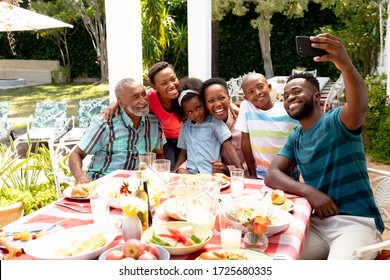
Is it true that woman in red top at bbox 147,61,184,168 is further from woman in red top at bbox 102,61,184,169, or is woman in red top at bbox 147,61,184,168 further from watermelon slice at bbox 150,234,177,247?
watermelon slice at bbox 150,234,177,247

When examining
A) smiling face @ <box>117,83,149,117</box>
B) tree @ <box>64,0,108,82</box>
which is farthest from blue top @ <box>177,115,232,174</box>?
tree @ <box>64,0,108,82</box>

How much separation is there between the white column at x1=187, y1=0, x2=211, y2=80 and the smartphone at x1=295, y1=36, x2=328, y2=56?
284 centimetres

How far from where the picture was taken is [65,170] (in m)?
4.30

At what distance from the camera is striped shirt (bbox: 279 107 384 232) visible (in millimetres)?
2320

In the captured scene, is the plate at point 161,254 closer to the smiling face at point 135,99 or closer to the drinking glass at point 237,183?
the drinking glass at point 237,183

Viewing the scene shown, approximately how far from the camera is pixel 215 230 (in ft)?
6.32

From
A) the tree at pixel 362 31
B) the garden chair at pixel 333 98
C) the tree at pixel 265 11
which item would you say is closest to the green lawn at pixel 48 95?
the tree at pixel 265 11

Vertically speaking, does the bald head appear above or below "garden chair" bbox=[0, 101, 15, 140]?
above

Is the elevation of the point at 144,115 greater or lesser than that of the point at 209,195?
greater

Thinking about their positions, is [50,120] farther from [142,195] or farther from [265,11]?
[142,195]
